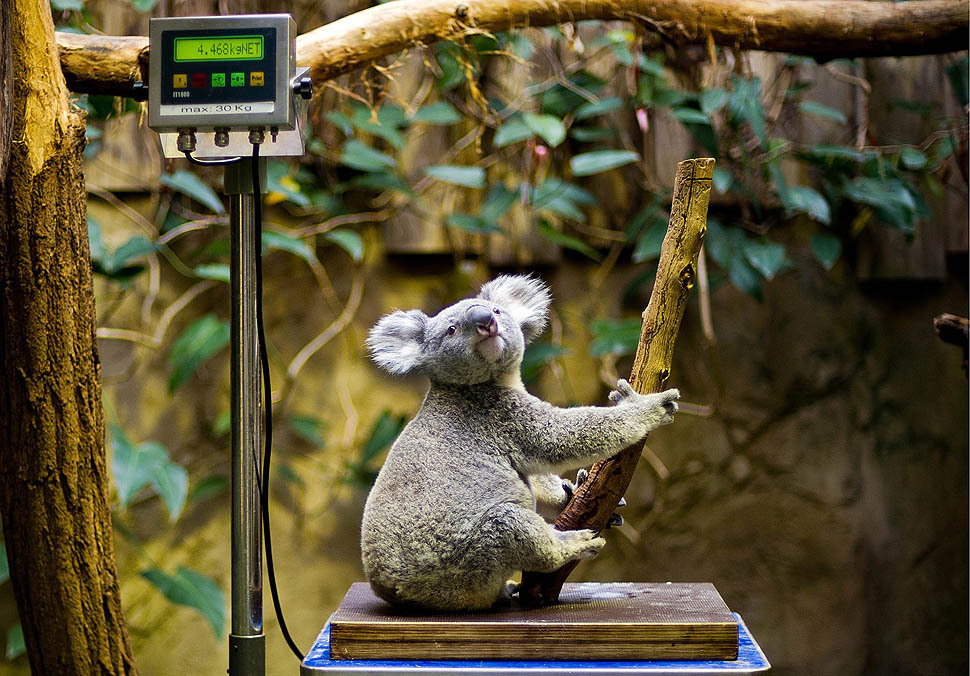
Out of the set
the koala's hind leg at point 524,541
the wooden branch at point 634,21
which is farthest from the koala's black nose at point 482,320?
the wooden branch at point 634,21

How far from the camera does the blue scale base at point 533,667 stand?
1398 mm

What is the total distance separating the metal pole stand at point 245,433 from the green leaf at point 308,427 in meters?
1.48

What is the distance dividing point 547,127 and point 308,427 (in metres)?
1.26

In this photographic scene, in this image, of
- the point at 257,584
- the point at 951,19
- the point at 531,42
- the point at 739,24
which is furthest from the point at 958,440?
the point at 257,584

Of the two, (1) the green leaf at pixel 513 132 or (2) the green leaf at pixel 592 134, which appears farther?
(2) the green leaf at pixel 592 134

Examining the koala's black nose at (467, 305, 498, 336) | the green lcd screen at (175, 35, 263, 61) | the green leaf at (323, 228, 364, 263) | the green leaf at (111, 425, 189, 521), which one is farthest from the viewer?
the green leaf at (323, 228, 364, 263)

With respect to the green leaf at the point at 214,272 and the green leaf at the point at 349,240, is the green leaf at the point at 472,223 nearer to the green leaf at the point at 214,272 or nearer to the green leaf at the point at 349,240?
the green leaf at the point at 349,240

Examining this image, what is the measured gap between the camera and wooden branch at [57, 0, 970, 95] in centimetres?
209

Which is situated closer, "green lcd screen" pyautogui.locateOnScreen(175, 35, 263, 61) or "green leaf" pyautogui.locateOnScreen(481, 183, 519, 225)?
"green lcd screen" pyautogui.locateOnScreen(175, 35, 263, 61)

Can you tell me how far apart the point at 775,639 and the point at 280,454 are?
1.83 metres

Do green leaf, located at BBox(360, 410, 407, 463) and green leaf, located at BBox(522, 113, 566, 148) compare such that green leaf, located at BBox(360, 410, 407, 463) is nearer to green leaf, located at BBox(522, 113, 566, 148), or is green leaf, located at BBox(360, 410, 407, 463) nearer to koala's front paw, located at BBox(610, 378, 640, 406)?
green leaf, located at BBox(522, 113, 566, 148)

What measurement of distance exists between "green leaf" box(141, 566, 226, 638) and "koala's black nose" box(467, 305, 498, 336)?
1.59m

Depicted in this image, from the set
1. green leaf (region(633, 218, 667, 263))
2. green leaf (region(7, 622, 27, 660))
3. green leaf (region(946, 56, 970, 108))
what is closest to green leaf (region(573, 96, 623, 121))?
green leaf (region(633, 218, 667, 263))

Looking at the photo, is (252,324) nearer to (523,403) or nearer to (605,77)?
(523,403)
